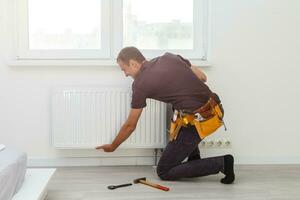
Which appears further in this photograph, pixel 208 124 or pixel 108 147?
pixel 108 147

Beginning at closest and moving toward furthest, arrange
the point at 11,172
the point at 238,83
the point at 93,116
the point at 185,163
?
the point at 11,172, the point at 185,163, the point at 93,116, the point at 238,83

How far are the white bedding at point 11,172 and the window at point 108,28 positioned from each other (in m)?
1.24

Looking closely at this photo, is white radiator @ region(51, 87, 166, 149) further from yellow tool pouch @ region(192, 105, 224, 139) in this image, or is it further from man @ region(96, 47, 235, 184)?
yellow tool pouch @ region(192, 105, 224, 139)

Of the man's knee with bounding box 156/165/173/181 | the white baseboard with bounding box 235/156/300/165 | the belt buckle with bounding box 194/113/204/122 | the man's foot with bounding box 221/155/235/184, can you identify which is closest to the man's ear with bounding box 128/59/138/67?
the belt buckle with bounding box 194/113/204/122

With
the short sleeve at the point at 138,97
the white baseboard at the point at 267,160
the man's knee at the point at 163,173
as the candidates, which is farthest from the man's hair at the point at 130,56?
the white baseboard at the point at 267,160

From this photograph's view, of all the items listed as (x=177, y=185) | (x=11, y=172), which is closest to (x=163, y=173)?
(x=177, y=185)

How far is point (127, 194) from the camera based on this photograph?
9.55ft

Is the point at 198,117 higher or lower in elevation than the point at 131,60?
lower

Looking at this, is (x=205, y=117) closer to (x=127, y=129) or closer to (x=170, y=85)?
(x=170, y=85)

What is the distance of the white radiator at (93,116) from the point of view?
3.50m

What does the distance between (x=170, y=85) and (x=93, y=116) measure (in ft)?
2.65

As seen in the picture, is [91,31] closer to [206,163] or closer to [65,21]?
[65,21]

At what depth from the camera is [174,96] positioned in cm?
307

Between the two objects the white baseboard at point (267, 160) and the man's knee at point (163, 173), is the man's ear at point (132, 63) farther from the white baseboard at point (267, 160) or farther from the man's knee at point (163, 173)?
the white baseboard at point (267, 160)
